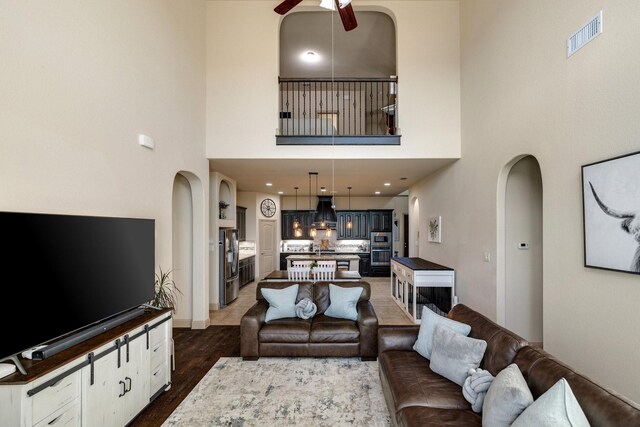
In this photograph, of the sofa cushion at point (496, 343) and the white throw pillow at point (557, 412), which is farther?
the sofa cushion at point (496, 343)

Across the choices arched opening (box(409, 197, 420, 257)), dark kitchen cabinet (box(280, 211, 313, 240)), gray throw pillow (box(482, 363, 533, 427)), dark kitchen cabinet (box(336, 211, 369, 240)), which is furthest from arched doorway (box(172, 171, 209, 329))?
dark kitchen cabinet (box(336, 211, 369, 240))

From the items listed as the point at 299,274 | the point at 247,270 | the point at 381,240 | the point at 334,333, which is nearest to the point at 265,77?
the point at 299,274

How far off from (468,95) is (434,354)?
3.79m

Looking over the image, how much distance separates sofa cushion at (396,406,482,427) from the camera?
173 centimetres

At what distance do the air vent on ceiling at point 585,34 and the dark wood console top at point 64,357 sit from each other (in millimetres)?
4243

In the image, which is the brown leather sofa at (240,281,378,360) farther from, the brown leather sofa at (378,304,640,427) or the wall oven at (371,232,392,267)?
the wall oven at (371,232,392,267)

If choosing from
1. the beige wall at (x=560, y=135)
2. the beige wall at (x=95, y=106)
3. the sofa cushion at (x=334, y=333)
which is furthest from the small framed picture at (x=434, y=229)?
the beige wall at (x=95, y=106)

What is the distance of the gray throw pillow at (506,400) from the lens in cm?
149

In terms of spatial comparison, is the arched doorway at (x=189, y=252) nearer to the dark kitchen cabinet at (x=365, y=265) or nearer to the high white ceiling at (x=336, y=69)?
the high white ceiling at (x=336, y=69)

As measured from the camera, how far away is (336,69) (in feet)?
23.0

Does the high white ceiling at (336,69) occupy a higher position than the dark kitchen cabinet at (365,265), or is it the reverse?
the high white ceiling at (336,69)

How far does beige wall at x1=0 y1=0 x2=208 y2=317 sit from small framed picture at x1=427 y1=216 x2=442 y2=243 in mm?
4469

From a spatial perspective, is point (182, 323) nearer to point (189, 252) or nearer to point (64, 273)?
point (189, 252)

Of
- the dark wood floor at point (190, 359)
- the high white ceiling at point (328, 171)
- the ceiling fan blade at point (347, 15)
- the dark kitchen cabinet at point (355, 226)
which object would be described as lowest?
the dark wood floor at point (190, 359)
